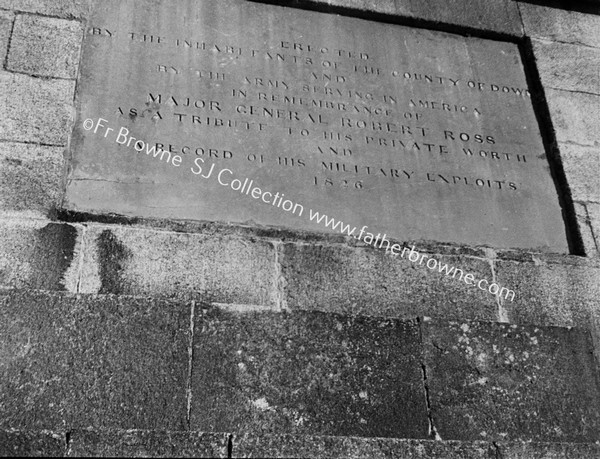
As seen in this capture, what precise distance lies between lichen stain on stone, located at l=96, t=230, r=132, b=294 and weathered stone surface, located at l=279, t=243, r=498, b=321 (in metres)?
0.86

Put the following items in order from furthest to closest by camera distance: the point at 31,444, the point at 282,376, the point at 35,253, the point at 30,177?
the point at 30,177, the point at 35,253, the point at 282,376, the point at 31,444

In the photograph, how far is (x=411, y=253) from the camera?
3895 mm

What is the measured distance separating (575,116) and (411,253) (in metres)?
1.88

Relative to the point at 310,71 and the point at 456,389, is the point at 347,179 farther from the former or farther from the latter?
the point at 456,389

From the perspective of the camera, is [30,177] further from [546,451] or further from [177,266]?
[546,451]

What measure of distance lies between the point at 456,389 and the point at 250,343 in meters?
1.00

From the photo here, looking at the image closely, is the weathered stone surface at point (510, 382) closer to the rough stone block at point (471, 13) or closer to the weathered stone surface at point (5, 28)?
the rough stone block at point (471, 13)

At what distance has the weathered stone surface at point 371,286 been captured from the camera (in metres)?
3.63

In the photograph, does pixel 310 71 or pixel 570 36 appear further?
pixel 570 36

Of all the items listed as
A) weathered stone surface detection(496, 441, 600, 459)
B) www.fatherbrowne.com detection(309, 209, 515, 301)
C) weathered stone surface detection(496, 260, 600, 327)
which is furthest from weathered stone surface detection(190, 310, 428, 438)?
weathered stone surface detection(496, 260, 600, 327)

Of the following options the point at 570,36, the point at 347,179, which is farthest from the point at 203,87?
the point at 570,36

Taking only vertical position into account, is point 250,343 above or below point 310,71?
below

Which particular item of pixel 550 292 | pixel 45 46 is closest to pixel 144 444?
pixel 550 292

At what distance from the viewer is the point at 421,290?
377cm
